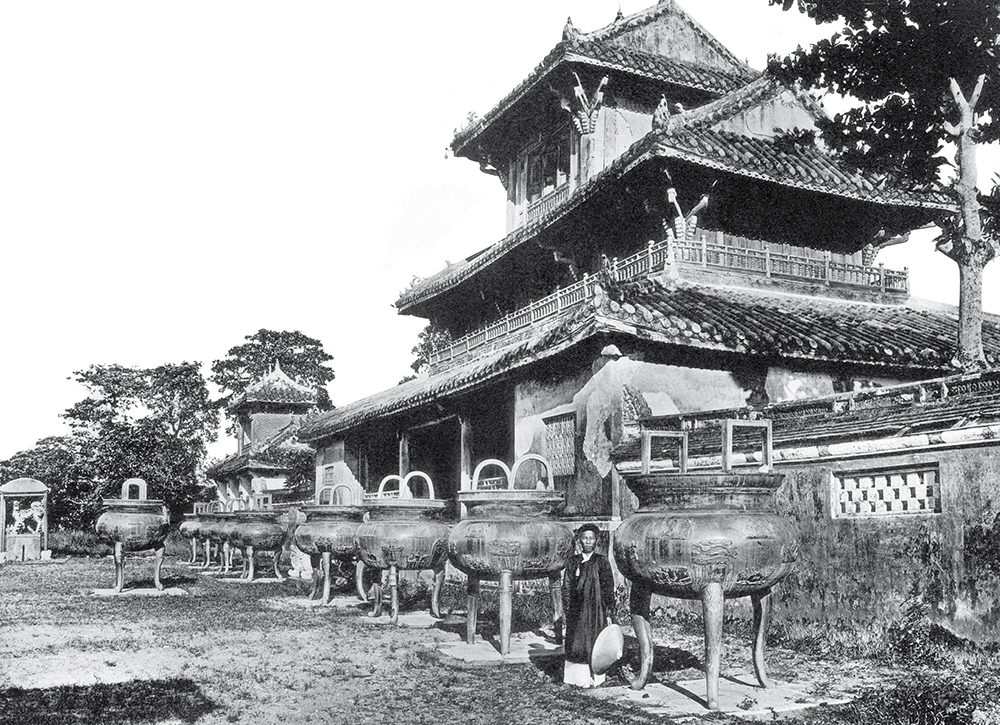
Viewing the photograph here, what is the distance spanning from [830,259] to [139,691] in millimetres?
12142

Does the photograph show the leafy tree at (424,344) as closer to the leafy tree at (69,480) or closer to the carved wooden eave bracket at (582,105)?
the leafy tree at (69,480)

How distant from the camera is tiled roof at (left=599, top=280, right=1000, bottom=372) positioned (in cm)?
1098

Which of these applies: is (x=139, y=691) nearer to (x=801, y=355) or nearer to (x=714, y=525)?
(x=714, y=525)

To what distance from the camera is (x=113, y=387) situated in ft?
121

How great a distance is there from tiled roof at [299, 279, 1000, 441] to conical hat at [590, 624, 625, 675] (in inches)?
189

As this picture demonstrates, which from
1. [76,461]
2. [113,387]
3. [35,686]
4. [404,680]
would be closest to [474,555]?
[404,680]

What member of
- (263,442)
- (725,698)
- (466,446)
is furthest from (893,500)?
(263,442)

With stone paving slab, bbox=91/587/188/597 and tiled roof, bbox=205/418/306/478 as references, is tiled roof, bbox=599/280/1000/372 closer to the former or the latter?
stone paving slab, bbox=91/587/188/597

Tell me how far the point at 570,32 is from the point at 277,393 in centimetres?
2292

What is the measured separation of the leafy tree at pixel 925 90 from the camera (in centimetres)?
980

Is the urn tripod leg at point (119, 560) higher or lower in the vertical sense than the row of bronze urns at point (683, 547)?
lower

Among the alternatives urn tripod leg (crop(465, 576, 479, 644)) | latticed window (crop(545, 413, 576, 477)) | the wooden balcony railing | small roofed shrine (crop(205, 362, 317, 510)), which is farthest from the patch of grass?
urn tripod leg (crop(465, 576, 479, 644))

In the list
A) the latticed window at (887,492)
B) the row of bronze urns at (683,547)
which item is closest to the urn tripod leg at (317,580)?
the row of bronze urns at (683,547)

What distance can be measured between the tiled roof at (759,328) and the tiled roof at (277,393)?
22.5 m
